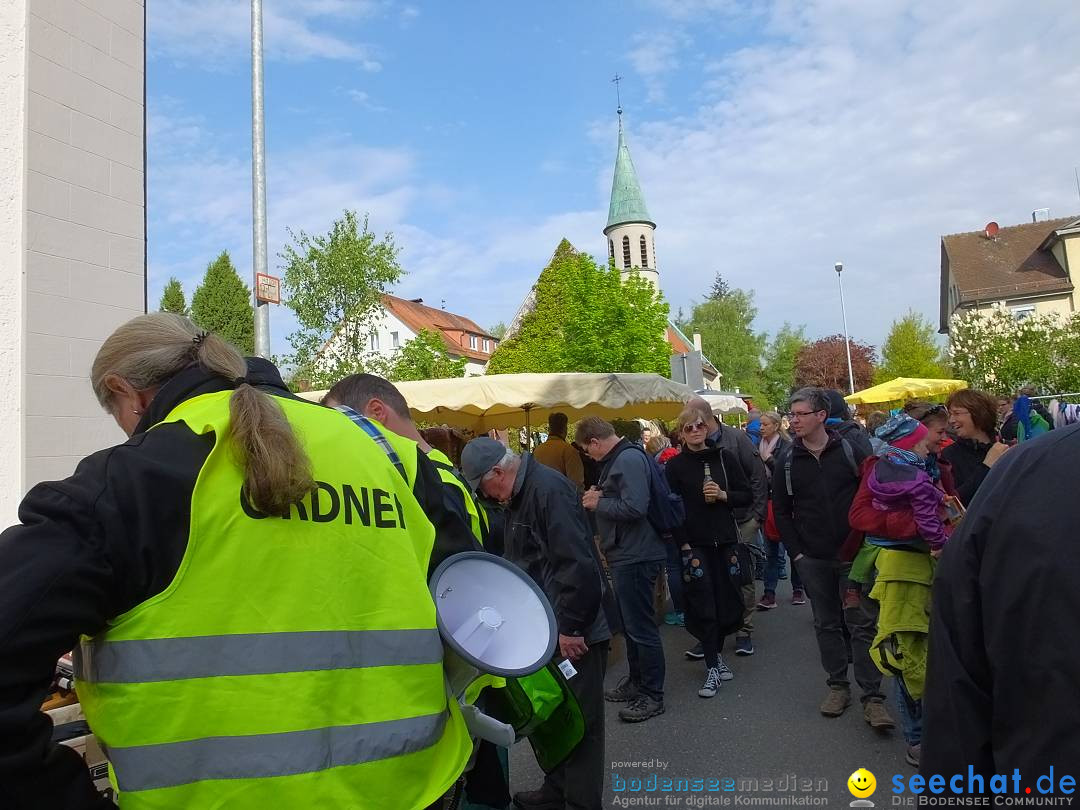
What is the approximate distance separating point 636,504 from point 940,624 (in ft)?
12.6

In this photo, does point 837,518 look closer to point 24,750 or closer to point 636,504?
point 636,504

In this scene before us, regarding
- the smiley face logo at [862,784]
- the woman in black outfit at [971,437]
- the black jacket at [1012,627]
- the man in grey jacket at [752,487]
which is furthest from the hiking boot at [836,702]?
the black jacket at [1012,627]

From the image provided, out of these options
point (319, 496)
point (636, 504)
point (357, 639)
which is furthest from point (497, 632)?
point (636, 504)

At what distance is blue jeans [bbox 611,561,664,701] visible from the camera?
522cm

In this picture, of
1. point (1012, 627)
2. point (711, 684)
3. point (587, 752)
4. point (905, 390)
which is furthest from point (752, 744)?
point (905, 390)

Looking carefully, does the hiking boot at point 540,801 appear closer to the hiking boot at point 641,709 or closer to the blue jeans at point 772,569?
the hiking boot at point 641,709

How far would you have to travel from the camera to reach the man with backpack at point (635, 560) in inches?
205

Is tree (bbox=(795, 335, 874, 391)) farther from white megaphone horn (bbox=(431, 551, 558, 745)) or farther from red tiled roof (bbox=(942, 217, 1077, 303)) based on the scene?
white megaphone horn (bbox=(431, 551, 558, 745))

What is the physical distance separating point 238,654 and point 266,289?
6.77m

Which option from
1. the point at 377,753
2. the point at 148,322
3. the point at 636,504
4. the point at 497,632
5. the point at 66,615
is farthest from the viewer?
the point at 636,504

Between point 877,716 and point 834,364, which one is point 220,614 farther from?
point 834,364

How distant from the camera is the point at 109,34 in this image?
15.5 ft

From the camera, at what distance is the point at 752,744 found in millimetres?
4625

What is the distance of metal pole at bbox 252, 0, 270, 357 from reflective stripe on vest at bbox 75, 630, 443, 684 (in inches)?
267
